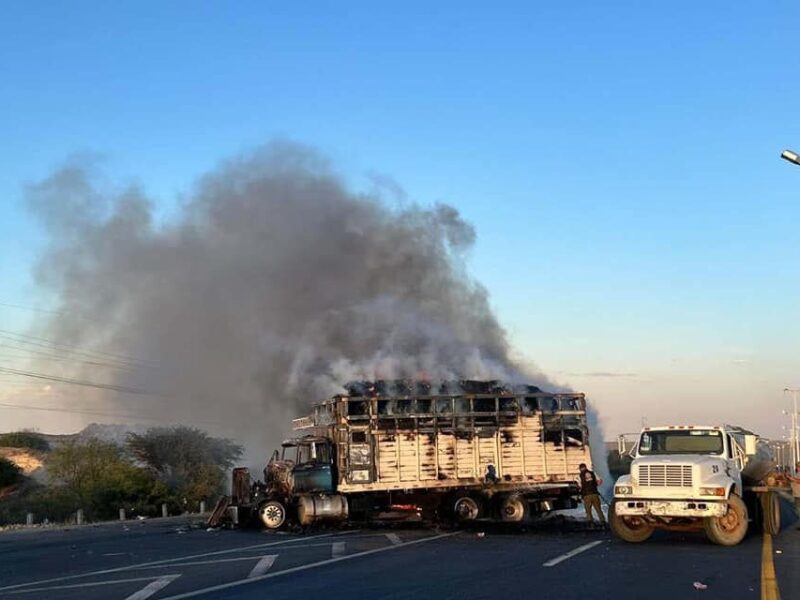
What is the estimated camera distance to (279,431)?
3647 centimetres

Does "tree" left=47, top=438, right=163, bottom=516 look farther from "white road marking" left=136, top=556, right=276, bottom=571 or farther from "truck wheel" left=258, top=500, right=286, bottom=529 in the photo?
"white road marking" left=136, top=556, right=276, bottom=571

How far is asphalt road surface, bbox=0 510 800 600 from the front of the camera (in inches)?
413

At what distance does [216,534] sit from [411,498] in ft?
15.7

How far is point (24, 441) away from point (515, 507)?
7260cm

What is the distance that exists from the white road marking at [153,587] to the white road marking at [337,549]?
3245mm

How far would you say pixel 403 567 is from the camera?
12.8 m

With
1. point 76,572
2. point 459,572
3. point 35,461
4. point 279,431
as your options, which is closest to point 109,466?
point 279,431

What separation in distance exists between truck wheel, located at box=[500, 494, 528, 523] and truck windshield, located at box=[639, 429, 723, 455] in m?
4.98

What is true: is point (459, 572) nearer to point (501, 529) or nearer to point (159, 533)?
point (501, 529)

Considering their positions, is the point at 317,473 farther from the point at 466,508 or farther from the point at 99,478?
the point at 99,478

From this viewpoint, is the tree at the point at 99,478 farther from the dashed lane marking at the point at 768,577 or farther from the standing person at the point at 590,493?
the dashed lane marking at the point at 768,577

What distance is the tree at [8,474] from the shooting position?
56938 millimetres

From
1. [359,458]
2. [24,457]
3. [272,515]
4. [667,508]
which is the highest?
[359,458]

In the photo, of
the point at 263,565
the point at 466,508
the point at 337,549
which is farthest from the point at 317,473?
the point at 263,565
